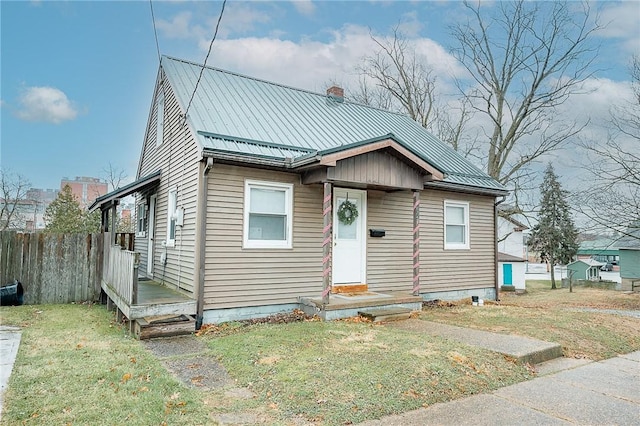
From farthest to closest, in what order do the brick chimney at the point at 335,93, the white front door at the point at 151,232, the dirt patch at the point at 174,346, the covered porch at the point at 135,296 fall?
the brick chimney at the point at 335,93, the white front door at the point at 151,232, the covered porch at the point at 135,296, the dirt patch at the point at 174,346

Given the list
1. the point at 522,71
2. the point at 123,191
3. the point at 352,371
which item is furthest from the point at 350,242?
the point at 522,71

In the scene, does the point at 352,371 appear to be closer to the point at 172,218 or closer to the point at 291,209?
the point at 291,209

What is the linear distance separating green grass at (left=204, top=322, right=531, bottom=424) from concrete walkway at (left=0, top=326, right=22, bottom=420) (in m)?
2.27

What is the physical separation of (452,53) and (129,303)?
22.1 m

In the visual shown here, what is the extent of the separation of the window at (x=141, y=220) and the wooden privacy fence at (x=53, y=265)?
66.1 inches

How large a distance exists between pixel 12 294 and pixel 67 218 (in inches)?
443

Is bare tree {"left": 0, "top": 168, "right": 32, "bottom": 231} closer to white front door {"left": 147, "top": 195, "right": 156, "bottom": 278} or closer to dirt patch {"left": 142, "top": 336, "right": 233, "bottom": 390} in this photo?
white front door {"left": 147, "top": 195, "right": 156, "bottom": 278}

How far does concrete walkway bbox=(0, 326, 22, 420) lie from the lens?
4.29 m

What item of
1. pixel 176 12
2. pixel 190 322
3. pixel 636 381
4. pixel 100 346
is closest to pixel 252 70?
pixel 176 12

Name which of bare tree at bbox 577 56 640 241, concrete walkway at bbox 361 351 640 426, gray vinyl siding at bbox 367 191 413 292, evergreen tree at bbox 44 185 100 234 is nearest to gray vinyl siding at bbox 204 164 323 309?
gray vinyl siding at bbox 367 191 413 292

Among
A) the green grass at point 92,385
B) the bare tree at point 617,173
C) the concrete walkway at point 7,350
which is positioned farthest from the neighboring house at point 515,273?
the concrete walkway at point 7,350

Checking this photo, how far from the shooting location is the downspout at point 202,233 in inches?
280

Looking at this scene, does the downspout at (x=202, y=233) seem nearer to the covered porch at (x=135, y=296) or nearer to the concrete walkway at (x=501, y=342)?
the covered porch at (x=135, y=296)

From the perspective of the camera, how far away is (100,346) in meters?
5.80
